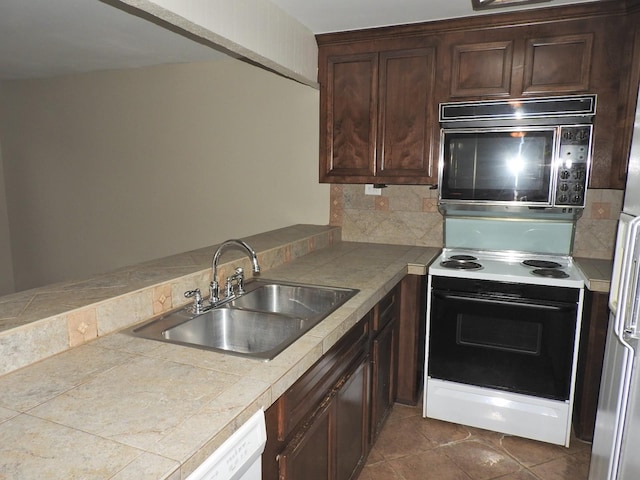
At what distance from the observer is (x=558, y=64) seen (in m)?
2.35

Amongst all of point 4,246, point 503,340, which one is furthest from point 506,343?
point 4,246

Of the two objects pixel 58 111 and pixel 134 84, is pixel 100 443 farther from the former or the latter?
pixel 58 111

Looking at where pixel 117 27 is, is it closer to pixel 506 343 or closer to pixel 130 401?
pixel 130 401

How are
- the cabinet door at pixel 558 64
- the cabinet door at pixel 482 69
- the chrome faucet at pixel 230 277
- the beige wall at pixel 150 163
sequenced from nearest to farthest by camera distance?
the chrome faucet at pixel 230 277, the cabinet door at pixel 558 64, the cabinet door at pixel 482 69, the beige wall at pixel 150 163

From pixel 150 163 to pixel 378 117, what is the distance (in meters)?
2.02

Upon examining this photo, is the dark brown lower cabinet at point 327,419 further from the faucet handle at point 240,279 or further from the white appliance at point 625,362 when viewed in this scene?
the white appliance at point 625,362

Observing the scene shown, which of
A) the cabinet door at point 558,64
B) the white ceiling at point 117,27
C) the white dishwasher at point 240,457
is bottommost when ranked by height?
the white dishwasher at point 240,457

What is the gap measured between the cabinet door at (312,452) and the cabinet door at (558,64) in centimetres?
201

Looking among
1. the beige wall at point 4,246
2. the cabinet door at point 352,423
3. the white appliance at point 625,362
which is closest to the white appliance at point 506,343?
the white appliance at point 625,362

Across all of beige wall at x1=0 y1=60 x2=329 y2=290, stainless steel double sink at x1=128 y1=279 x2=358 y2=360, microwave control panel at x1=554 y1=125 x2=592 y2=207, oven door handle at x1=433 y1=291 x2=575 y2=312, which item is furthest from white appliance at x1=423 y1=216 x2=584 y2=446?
beige wall at x1=0 y1=60 x2=329 y2=290

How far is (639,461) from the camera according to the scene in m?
1.30

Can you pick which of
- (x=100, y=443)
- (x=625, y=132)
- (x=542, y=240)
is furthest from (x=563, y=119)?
(x=100, y=443)

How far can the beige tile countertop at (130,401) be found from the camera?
0.81 meters

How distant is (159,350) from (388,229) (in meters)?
2.08
